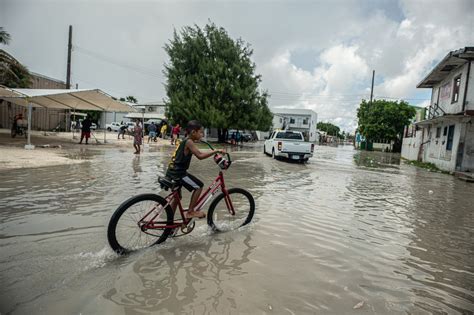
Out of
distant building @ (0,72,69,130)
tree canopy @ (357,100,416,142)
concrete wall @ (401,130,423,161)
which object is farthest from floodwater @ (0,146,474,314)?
tree canopy @ (357,100,416,142)

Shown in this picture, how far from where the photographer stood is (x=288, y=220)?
19.6ft

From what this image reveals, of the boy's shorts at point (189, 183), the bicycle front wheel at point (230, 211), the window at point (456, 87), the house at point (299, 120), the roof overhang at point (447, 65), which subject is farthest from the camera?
the house at point (299, 120)

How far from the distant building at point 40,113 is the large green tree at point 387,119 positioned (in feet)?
135

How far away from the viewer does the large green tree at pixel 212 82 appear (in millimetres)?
30453

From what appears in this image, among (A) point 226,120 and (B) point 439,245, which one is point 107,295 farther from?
(A) point 226,120

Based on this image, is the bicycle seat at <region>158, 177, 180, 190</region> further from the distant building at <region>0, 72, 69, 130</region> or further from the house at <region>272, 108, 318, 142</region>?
the house at <region>272, 108, 318, 142</region>

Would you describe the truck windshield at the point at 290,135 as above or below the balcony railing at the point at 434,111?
below

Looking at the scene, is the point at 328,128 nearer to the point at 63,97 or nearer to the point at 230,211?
the point at 63,97

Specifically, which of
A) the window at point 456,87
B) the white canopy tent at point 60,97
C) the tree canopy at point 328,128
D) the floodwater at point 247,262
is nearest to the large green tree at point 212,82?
the white canopy tent at point 60,97

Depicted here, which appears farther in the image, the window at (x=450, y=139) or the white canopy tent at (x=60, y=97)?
the window at (x=450, y=139)

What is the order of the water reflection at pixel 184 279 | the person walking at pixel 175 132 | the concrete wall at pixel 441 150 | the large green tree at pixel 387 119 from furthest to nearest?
the large green tree at pixel 387 119 < the person walking at pixel 175 132 < the concrete wall at pixel 441 150 < the water reflection at pixel 184 279

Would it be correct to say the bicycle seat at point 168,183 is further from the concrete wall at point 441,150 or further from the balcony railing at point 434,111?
the balcony railing at point 434,111

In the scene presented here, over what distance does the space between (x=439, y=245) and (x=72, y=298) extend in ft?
17.6

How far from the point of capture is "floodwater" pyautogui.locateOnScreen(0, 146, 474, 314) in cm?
302
